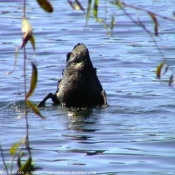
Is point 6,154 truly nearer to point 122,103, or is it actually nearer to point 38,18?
point 122,103

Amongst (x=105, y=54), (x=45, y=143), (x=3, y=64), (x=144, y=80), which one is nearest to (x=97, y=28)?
(x=105, y=54)

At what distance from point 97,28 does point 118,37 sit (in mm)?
1411

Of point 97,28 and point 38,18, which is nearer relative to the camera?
point 97,28

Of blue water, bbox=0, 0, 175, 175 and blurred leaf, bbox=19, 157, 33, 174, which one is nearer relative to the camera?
blurred leaf, bbox=19, 157, 33, 174

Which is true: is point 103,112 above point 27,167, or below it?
below

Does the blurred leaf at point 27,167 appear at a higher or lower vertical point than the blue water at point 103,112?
higher

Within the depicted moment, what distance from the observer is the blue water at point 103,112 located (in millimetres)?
7754

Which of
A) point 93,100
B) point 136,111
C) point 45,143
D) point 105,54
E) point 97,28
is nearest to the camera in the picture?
point 45,143

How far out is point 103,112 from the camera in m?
10.1

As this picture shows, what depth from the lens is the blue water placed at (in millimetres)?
7754

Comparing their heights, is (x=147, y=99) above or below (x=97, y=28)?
above

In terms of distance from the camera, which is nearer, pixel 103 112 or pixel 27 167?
pixel 27 167

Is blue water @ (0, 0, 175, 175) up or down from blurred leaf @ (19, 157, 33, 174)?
down

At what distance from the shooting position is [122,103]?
430 inches
